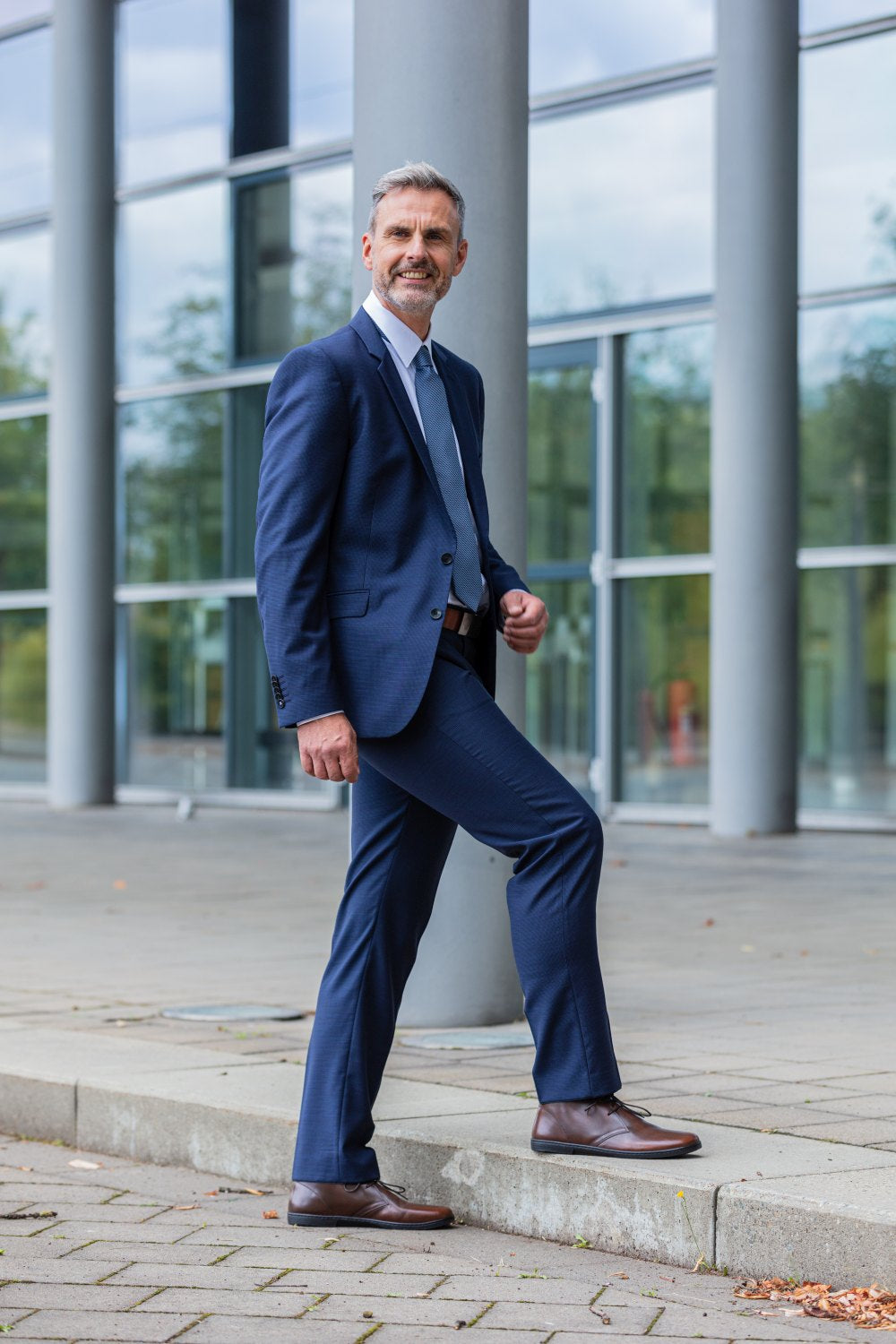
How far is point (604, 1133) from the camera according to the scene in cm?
378

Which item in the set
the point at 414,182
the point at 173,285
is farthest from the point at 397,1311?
the point at 173,285

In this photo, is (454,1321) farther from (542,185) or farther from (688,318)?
(542,185)

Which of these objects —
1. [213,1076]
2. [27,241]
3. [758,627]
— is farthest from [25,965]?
[27,241]

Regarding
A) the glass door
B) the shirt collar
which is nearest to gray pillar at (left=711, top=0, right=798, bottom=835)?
the glass door

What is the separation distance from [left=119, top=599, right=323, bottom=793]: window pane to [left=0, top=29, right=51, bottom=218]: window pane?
166 inches

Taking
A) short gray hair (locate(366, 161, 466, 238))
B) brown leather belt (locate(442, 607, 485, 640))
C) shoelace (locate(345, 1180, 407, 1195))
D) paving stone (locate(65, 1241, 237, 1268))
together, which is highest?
short gray hair (locate(366, 161, 466, 238))

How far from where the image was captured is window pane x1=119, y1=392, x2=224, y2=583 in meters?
17.9

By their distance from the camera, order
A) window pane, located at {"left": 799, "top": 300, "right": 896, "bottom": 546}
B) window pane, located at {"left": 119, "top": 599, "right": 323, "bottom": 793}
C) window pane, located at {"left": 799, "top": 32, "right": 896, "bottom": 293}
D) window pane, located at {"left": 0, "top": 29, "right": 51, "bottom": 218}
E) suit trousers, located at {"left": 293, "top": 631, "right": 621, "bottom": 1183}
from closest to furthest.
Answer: suit trousers, located at {"left": 293, "top": 631, "right": 621, "bottom": 1183}, window pane, located at {"left": 799, "top": 32, "right": 896, "bottom": 293}, window pane, located at {"left": 799, "top": 300, "right": 896, "bottom": 546}, window pane, located at {"left": 119, "top": 599, "right": 323, "bottom": 793}, window pane, located at {"left": 0, "top": 29, "right": 51, "bottom": 218}

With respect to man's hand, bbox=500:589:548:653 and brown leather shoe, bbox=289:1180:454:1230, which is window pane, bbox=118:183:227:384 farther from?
brown leather shoe, bbox=289:1180:454:1230

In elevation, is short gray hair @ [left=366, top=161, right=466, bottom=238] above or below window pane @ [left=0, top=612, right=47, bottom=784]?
above

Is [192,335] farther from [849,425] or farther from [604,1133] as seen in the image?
[604,1133]

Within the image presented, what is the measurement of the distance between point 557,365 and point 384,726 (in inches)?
480

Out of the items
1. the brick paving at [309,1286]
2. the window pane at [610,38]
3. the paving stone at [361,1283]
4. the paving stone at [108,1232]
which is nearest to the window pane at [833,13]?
the window pane at [610,38]

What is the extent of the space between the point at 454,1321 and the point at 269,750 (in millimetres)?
14257
